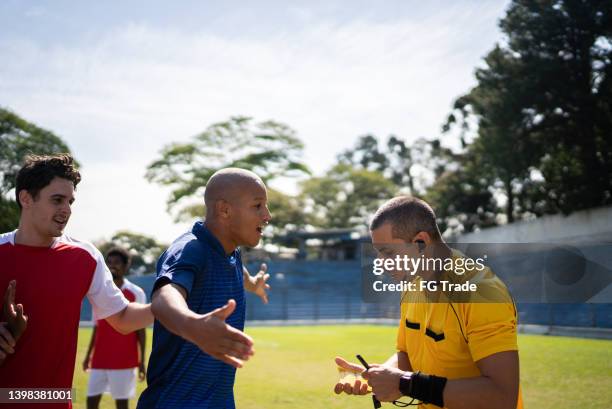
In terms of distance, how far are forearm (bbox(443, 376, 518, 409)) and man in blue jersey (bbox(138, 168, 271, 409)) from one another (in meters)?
1.10

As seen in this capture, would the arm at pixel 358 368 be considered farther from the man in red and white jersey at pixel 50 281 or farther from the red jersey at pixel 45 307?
the red jersey at pixel 45 307

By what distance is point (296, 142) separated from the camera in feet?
161

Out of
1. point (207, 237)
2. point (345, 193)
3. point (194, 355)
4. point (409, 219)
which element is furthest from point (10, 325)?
point (345, 193)

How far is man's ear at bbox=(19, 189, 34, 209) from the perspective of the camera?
357cm

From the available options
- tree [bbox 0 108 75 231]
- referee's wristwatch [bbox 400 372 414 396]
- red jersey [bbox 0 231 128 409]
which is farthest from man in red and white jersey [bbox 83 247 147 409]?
tree [bbox 0 108 75 231]

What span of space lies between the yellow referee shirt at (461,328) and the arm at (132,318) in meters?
1.68

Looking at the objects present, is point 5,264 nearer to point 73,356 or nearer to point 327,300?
point 73,356

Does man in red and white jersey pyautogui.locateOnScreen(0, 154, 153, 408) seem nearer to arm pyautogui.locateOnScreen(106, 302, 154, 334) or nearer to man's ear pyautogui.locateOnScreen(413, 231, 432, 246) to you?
arm pyautogui.locateOnScreen(106, 302, 154, 334)

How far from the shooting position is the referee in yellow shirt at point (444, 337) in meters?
2.66

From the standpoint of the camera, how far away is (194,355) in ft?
9.41

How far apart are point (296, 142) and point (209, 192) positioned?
46307 millimetres

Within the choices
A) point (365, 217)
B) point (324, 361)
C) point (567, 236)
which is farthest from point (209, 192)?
point (365, 217)

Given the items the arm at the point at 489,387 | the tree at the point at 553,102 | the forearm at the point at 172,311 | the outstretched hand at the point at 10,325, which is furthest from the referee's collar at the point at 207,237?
the tree at the point at 553,102

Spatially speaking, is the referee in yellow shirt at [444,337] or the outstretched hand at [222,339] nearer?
the outstretched hand at [222,339]
